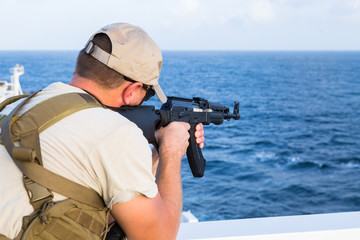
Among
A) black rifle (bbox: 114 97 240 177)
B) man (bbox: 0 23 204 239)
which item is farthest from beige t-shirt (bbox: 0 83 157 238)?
black rifle (bbox: 114 97 240 177)

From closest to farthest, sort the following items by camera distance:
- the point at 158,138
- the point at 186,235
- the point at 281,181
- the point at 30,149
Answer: the point at 30,149 → the point at 158,138 → the point at 186,235 → the point at 281,181

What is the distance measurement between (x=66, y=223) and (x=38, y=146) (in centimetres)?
31

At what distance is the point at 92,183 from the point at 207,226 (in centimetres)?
120

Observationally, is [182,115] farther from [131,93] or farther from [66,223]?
[66,223]

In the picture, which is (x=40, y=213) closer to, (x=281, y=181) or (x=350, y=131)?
(x=281, y=181)

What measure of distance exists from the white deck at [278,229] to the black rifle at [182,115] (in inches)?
21.3

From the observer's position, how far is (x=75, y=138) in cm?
157

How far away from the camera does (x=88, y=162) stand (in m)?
1.56

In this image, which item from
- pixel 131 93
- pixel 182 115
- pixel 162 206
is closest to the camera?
pixel 162 206

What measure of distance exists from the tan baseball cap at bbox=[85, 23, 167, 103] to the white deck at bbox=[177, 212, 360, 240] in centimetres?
109

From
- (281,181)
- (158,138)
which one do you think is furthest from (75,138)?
(281,181)

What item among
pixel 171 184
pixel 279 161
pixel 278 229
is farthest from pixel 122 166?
pixel 279 161

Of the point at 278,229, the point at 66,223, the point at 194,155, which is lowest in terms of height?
the point at 278,229

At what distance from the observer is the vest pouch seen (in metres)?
1.53
